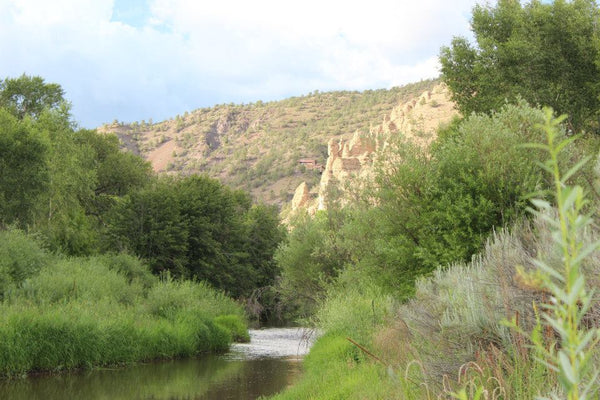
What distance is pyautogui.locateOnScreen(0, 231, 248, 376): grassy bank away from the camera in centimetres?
2144

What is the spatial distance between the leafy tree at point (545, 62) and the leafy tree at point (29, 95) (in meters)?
30.3

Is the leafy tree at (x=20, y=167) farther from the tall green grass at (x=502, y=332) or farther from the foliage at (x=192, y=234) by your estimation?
the tall green grass at (x=502, y=332)

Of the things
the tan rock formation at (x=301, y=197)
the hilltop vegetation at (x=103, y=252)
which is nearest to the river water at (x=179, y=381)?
the hilltop vegetation at (x=103, y=252)

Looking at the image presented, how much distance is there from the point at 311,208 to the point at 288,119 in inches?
1863

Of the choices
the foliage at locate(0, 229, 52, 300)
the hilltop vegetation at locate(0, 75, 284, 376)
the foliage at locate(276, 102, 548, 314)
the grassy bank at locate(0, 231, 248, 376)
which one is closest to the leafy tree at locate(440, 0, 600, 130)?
the foliage at locate(276, 102, 548, 314)

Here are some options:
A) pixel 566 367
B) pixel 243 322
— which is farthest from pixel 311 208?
pixel 566 367

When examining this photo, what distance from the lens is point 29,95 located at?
4694 cm

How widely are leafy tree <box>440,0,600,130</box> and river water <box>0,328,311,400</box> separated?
14.5m

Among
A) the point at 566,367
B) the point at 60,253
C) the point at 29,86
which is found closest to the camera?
the point at 566,367

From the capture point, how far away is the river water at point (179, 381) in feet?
61.0

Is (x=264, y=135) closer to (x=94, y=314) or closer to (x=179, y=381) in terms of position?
(x=94, y=314)

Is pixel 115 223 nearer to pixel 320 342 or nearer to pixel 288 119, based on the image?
pixel 320 342

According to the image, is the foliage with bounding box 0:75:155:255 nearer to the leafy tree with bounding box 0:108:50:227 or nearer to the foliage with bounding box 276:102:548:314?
the leafy tree with bounding box 0:108:50:227

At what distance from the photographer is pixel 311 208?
72312 millimetres
